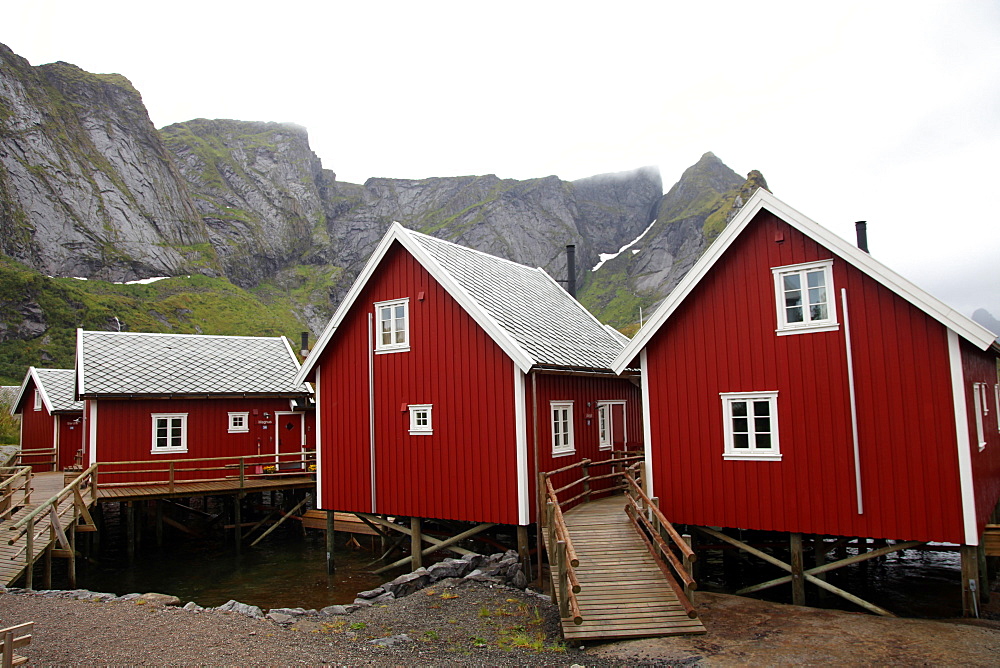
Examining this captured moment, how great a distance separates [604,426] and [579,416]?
1.91 meters

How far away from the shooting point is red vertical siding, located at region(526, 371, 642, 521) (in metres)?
15.0

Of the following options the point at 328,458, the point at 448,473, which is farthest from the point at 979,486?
the point at 328,458

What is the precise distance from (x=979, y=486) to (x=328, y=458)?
46.4 feet

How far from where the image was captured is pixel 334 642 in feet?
34.1

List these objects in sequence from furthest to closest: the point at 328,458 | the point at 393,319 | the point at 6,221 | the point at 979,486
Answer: the point at 6,221 < the point at 328,458 < the point at 393,319 < the point at 979,486

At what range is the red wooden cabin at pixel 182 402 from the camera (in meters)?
22.5

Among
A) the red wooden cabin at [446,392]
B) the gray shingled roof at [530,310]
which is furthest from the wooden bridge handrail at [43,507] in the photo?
the gray shingled roof at [530,310]

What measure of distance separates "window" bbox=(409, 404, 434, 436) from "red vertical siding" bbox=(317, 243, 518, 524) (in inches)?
5.1

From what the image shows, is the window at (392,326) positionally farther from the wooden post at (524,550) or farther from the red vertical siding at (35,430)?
the red vertical siding at (35,430)

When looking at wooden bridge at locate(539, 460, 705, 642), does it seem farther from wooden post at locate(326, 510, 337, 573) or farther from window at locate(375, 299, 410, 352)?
wooden post at locate(326, 510, 337, 573)

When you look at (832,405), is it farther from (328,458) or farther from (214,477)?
(214,477)

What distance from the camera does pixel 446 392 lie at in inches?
618

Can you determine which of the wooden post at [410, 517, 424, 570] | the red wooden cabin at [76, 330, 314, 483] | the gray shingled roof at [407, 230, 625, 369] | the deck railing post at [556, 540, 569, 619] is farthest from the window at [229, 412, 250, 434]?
the deck railing post at [556, 540, 569, 619]

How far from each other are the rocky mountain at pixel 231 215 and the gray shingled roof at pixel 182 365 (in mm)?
35812
